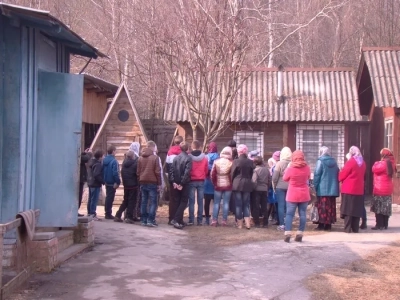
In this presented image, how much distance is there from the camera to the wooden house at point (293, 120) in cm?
1973

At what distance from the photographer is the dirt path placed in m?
7.85

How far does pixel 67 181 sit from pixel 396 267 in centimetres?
519

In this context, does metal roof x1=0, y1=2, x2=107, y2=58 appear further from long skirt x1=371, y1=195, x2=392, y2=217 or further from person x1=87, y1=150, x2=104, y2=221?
long skirt x1=371, y1=195, x2=392, y2=217

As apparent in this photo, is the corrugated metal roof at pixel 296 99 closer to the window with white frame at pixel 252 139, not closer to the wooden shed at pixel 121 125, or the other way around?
the window with white frame at pixel 252 139

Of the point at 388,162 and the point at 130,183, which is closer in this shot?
the point at 130,183

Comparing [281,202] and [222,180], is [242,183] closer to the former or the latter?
[222,180]

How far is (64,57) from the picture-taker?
10.9m

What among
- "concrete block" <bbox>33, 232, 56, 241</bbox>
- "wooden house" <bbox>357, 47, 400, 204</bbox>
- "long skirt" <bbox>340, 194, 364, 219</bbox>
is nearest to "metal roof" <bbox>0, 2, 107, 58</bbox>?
"concrete block" <bbox>33, 232, 56, 241</bbox>

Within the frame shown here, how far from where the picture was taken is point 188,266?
374 inches

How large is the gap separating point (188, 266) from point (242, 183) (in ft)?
13.7

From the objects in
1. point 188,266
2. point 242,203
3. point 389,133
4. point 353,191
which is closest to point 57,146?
point 188,266

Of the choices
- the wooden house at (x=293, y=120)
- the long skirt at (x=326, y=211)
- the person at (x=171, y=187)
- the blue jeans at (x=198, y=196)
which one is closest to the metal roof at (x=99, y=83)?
the wooden house at (x=293, y=120)

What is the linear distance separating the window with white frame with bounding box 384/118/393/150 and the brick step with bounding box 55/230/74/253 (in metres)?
11.4

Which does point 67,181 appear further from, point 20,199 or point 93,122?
point 93,122
